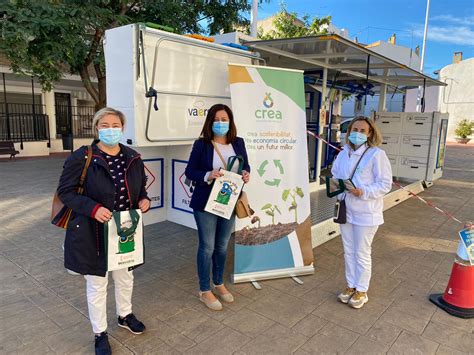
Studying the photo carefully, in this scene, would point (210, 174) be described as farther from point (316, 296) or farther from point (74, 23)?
point (74, 23)

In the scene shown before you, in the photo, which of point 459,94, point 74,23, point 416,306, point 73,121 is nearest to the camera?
point 416,306

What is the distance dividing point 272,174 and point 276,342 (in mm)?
1687

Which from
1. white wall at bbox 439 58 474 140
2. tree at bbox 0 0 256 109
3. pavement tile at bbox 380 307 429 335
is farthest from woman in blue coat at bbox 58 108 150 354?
white wall at bbox 439 58 474 140

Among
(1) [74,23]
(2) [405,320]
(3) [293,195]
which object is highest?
(1) [74,23]

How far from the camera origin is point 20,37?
5.92m

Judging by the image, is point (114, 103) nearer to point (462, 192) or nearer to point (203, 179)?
point (203, 179)

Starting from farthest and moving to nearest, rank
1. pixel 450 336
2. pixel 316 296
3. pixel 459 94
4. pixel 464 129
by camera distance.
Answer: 1. pixel 459 94
2. pixel 464 129
3. pixel 316 296
4. pixel 450 336

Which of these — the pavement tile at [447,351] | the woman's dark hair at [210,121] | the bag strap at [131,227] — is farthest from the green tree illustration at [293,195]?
the bag strap at [131,227]

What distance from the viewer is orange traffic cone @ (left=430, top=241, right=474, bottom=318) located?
10.5ft

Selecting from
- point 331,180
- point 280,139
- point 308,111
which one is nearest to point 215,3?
point 308,111

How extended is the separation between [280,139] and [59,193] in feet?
7.56

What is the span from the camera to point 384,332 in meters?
2.94

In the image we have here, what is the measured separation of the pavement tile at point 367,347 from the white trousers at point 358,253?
572mm

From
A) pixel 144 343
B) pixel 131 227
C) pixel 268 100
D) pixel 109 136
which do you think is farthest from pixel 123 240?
pixel 268 100
